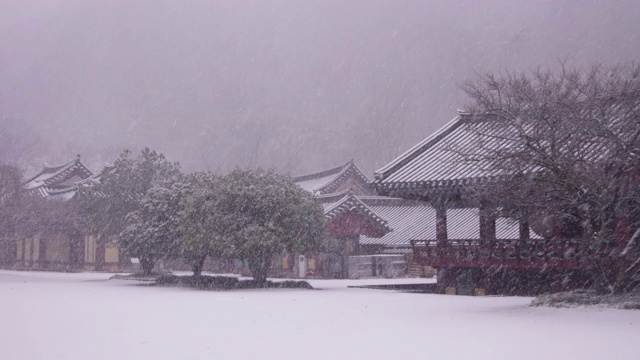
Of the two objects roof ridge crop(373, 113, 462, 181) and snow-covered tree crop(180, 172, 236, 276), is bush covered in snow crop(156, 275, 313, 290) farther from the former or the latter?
roof ridge crop(373, 113, 462, 181)

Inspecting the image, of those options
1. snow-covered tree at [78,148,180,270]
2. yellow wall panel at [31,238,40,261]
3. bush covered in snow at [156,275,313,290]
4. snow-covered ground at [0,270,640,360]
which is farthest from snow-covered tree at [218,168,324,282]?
yellow wall panel at [31,238,40,261]

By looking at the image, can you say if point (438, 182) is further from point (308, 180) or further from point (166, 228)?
point (308, 180)

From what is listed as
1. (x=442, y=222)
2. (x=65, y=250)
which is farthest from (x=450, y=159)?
(x=65, y=250)

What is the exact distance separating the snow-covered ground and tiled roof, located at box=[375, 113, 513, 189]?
3413 mm

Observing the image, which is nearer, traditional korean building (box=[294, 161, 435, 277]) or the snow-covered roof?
traditional korean building (box=[294, 161, 435, 277])

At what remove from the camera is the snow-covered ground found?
27.4ft

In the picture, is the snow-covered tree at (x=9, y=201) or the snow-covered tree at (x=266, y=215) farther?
the snow-covered tree at (x=9, y=201)

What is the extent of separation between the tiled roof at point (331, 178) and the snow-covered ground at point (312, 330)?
3034 cm

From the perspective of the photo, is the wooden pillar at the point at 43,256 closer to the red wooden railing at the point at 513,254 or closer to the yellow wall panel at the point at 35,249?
the yellow wall panel at the point at 35,249

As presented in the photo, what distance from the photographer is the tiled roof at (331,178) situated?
4728cm

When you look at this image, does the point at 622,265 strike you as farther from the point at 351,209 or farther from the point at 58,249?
the point at 58,249

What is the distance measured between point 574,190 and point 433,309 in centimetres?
369

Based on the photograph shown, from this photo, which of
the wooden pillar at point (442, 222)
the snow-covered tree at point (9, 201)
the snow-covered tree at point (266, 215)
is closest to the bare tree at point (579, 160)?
the wooden pillar at point (442, 222)

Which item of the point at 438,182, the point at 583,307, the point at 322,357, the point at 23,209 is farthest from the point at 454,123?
the point at 23,209
